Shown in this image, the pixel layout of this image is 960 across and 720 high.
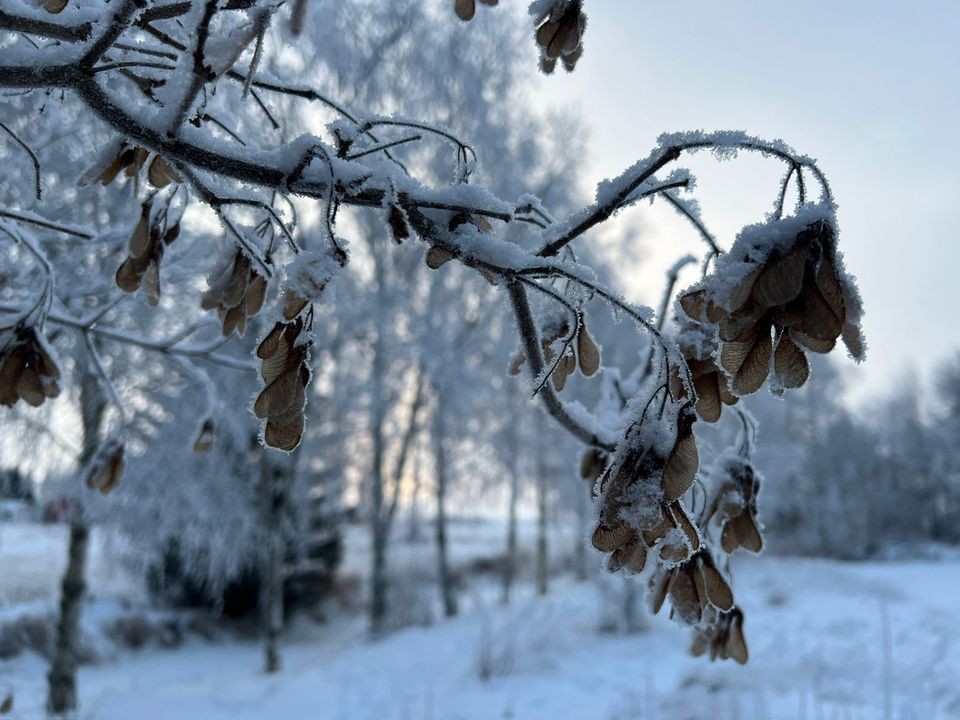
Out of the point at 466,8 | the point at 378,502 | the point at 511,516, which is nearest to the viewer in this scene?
the point at 466,8

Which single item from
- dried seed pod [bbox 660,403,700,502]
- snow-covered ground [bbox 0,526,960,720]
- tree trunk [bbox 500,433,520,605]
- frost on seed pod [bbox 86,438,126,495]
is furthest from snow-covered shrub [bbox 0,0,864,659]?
tree trunk [bbox 500,433,520,605]

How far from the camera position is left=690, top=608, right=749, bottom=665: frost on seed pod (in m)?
1.15

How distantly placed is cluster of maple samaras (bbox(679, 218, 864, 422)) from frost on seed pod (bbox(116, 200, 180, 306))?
3.05 feet

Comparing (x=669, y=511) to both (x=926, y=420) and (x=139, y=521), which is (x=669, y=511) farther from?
(x=926, y=420)

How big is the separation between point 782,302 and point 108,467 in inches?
68.5

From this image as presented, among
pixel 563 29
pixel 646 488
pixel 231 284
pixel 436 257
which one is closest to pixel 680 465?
pixel 646 488

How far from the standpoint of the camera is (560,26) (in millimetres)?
932

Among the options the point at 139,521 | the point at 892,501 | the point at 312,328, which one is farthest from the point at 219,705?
the point at 892,501

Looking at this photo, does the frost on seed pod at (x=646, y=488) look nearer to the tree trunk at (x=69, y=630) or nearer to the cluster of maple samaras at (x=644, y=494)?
the cluster of maple samaras at (x=644, y=494)

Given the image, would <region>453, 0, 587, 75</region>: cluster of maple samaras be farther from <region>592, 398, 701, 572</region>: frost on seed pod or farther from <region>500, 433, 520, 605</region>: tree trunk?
<region>500, 433, 520, 605</region>: tree trunk

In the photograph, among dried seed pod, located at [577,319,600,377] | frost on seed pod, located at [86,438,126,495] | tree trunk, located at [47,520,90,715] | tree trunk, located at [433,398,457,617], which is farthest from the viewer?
tree trunk, located at [433,398,457,617]

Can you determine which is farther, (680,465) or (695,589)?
(695,589)

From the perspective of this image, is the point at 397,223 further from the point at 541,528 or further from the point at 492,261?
the point at 541,528

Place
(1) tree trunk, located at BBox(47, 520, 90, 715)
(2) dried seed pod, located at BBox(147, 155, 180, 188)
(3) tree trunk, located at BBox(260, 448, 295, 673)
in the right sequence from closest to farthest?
(2) dried seed pod, located at BBox(147, 155, 180, 188) < (1) tree trunk, located at BBox(47, 520, 90, 715) < (3) tree trunk, located at BBox(260, 448, 295, 673)
